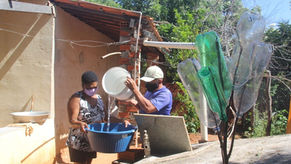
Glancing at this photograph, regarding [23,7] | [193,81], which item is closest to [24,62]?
[23,7]

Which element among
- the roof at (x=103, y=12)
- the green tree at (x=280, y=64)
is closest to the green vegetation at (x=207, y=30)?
the green tree at (x=280, y=64)

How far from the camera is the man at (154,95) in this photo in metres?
2.70

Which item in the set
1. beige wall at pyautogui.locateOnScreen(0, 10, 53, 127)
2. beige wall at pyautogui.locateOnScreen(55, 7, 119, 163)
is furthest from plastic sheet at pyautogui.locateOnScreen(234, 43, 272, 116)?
beige wall at pyautogui.locateOnScreen(55, 7, 119, 163)

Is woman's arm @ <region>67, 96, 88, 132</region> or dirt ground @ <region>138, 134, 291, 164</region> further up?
woman's arm @ <region>67, 96, 88, 132</region>

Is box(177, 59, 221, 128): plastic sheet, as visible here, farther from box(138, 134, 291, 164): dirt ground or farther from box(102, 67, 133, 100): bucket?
box(102, 67, 133, 100): bucket

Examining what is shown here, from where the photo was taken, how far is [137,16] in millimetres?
5031

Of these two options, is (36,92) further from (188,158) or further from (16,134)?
(188,158)

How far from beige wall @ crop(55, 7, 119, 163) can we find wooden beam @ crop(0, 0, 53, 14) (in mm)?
877

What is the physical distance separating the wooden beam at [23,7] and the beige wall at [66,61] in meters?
0.88

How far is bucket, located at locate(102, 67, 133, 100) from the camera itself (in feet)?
9.75

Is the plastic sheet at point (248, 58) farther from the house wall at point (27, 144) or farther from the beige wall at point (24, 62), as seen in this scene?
the beige wall at point (24, 62)

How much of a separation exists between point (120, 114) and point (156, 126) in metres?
2.81

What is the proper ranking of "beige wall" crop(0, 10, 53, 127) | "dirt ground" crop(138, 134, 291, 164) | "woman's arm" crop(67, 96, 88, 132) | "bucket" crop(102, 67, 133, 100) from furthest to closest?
"beige wall" crop(0, 10, 53, 127), "bucket" crop(102, 67, 133, 100), "woman's arm" crop(67, 96, 88, 132), "dirt ground" crop(138, 134, 291, 164)

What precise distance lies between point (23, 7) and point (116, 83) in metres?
2.37
